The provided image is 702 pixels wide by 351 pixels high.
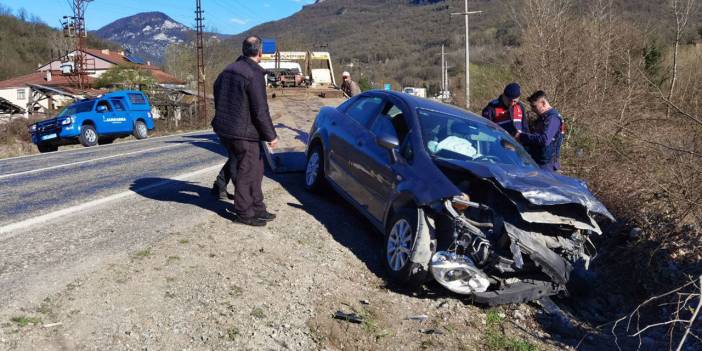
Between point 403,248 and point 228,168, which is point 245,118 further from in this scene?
point 403,248

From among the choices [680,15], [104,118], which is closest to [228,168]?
[680,15]

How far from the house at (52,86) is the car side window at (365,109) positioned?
3762cm

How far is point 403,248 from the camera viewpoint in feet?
16.3

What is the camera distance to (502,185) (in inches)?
191

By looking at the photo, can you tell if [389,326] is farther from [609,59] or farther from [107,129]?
[107,129]

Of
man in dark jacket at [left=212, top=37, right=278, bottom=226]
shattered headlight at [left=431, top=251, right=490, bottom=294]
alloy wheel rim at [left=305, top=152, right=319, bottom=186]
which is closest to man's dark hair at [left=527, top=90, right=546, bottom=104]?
alloy wheel rim at [left=305, top=152, right=319, bottom=186]

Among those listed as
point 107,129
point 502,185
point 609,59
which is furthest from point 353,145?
point 107,129

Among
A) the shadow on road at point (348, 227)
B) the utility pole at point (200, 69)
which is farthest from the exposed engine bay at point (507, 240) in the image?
the utility pole at point (200, 69)

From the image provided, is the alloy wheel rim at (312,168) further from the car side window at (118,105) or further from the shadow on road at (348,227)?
the car side window at (118,105)

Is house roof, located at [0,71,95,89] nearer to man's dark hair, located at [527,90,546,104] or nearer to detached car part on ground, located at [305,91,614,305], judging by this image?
man's dark hair, located at [527,90,546,104]

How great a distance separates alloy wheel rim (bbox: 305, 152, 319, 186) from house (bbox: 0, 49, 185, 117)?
36.9 metres

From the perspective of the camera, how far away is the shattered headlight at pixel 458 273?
15.1 ft

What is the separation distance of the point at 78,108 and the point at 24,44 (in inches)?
3160

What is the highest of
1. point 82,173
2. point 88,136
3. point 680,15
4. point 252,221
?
point 680,15
